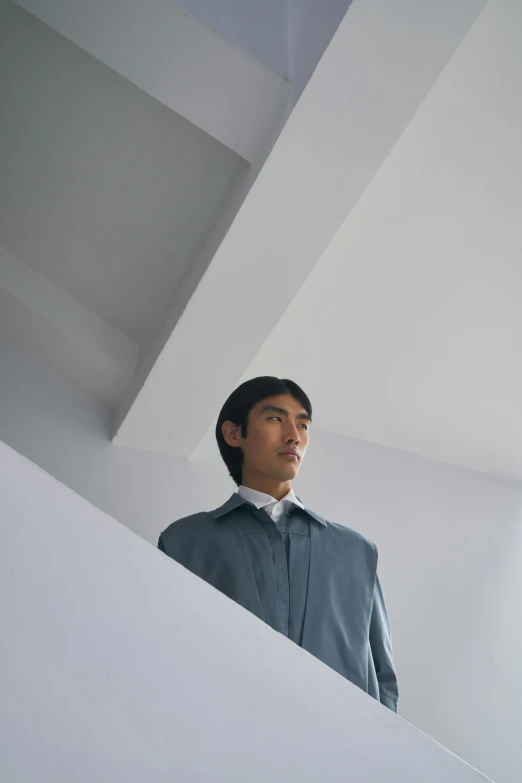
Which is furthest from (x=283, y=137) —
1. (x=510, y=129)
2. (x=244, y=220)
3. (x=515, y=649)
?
(x=515, y=649)

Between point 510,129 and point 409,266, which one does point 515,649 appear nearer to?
point 409,266

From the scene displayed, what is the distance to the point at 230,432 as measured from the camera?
1.49 m

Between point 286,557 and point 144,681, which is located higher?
point 286,557

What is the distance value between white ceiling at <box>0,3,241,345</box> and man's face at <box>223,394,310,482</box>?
2.36 feet

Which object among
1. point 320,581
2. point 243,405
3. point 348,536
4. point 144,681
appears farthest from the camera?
point 243,405

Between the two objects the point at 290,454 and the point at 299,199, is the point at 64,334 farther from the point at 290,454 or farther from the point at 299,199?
the point at 290,454

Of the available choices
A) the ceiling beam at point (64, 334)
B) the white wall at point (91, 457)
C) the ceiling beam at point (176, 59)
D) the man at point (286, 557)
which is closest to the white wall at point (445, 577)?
the white wall at point (91, 457)

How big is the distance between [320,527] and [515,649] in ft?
4.18

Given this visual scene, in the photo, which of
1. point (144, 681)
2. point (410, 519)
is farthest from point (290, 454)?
point (410, 519)

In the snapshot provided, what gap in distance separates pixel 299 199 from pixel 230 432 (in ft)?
1.77

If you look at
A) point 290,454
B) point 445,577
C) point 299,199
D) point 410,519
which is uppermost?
point 299,199

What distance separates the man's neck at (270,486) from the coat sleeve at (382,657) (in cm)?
23

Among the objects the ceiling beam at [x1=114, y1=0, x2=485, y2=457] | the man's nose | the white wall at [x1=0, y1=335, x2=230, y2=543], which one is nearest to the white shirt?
the man's nose

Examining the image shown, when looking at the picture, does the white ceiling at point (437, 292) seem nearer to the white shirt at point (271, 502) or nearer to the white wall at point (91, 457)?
the white wall at point (91, 457)
